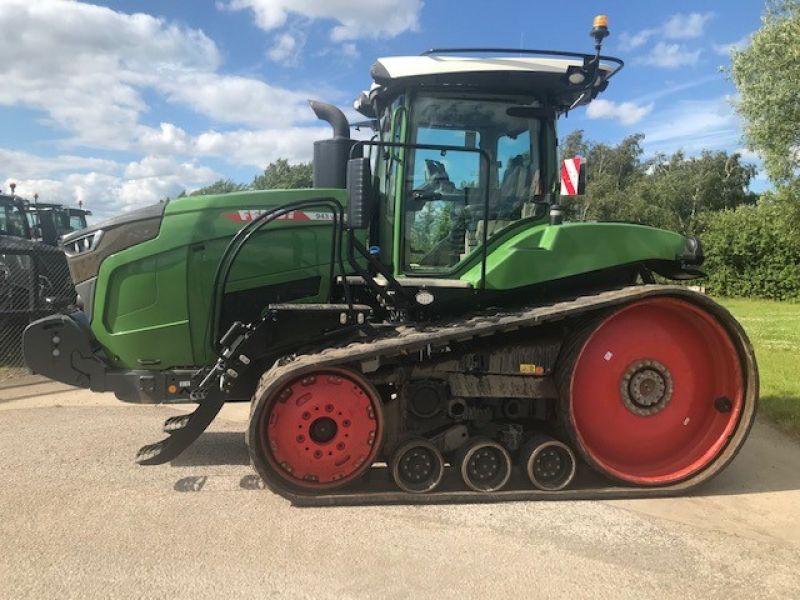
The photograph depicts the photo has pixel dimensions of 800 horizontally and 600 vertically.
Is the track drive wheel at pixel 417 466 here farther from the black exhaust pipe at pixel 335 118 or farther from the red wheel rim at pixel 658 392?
the black exhaust pipe at pixel 335 118

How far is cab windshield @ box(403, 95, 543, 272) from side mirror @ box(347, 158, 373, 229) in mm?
573

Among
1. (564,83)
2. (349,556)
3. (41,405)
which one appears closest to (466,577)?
(349,556)

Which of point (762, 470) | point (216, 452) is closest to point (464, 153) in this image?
point (216, 452)

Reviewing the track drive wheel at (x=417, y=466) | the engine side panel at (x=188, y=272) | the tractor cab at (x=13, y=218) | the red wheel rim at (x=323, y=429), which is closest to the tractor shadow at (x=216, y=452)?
the engine side panel at (x=188, y=272)

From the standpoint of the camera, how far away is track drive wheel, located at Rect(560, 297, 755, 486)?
458 cm

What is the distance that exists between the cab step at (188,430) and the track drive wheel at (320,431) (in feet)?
1.63

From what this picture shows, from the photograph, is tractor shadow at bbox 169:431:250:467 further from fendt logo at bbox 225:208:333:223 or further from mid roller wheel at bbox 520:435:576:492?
mid roller wheel at bbox 520:435:576:492

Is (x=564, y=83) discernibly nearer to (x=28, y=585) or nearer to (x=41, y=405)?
(x=28, y=585)

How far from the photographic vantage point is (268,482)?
13.5 ft

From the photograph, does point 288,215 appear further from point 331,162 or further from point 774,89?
point 774,89

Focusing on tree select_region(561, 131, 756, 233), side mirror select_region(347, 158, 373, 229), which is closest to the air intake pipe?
side mirror select_region(347, 158, 373, 229)

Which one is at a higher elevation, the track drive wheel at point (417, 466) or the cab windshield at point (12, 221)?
the cab windshield at point (12, 221)

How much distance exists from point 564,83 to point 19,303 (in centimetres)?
885

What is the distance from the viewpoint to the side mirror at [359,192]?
13.2ft
